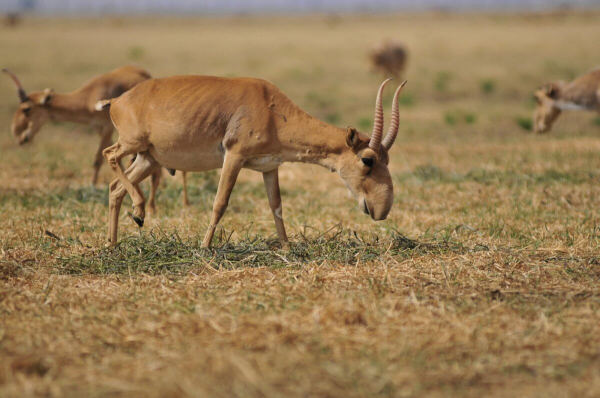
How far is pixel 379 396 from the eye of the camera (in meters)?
4.40

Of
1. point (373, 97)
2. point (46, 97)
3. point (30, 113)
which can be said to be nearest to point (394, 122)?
point (46, 97)

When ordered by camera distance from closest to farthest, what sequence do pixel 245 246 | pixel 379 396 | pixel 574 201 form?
→ pixel 379 396 → pixel 245 246 → pixel 574 201

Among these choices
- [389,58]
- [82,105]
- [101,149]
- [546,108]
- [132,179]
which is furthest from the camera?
[389,58]

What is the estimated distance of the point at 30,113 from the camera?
13039 millimetres

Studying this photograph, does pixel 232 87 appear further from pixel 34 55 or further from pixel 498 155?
pixel 34 55

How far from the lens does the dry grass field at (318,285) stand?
15.3 feet

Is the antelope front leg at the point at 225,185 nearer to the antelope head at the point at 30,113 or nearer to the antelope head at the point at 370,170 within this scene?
the antelope head at the point at 370,170

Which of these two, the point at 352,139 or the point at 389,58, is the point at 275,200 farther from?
the point at 389,58

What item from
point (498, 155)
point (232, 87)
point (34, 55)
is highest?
point (232, 87)

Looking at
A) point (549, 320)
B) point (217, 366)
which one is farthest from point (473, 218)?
point (217, 366)

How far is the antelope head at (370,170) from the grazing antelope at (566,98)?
8755mm

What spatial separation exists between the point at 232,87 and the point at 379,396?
418cm

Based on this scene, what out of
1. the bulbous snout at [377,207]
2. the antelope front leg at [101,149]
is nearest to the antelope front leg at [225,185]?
the bulbous snout at [377,207]

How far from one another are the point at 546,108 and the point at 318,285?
1103 centimetres
